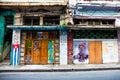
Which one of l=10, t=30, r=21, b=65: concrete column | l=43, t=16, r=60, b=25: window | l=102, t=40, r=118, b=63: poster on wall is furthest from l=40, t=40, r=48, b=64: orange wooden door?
l=102, t=40, r=118, b=63: poster on wall

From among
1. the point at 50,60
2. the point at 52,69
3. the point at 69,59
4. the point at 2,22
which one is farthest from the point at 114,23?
the point at 2,22

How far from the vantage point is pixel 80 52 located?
69.9 ft

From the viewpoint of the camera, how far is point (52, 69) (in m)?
17.2

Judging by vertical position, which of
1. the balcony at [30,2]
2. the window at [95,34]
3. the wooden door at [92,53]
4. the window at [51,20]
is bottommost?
the wooden door at [92,53]

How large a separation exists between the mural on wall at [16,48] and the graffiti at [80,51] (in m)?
4.63

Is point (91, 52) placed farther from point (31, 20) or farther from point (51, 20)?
point (31, 20)

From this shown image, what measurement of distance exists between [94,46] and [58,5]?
4.55 meters

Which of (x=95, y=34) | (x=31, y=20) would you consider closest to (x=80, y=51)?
(x=95, y=34)

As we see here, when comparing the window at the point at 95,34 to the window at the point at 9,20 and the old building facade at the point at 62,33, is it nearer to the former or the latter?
the old building facade at the point at 62,33

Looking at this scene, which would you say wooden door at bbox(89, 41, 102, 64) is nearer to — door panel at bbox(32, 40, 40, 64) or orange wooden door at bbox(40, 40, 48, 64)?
orange wooden door at bbox(40, 40, 48, 64)

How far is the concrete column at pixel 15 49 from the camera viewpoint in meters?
20.6

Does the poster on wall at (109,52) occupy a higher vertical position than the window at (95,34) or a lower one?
lower

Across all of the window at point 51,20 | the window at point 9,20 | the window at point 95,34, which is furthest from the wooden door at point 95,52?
the window at point 9,20

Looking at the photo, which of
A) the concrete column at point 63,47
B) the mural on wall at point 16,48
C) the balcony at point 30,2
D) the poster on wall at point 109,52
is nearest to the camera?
the balcony at point 30,2
